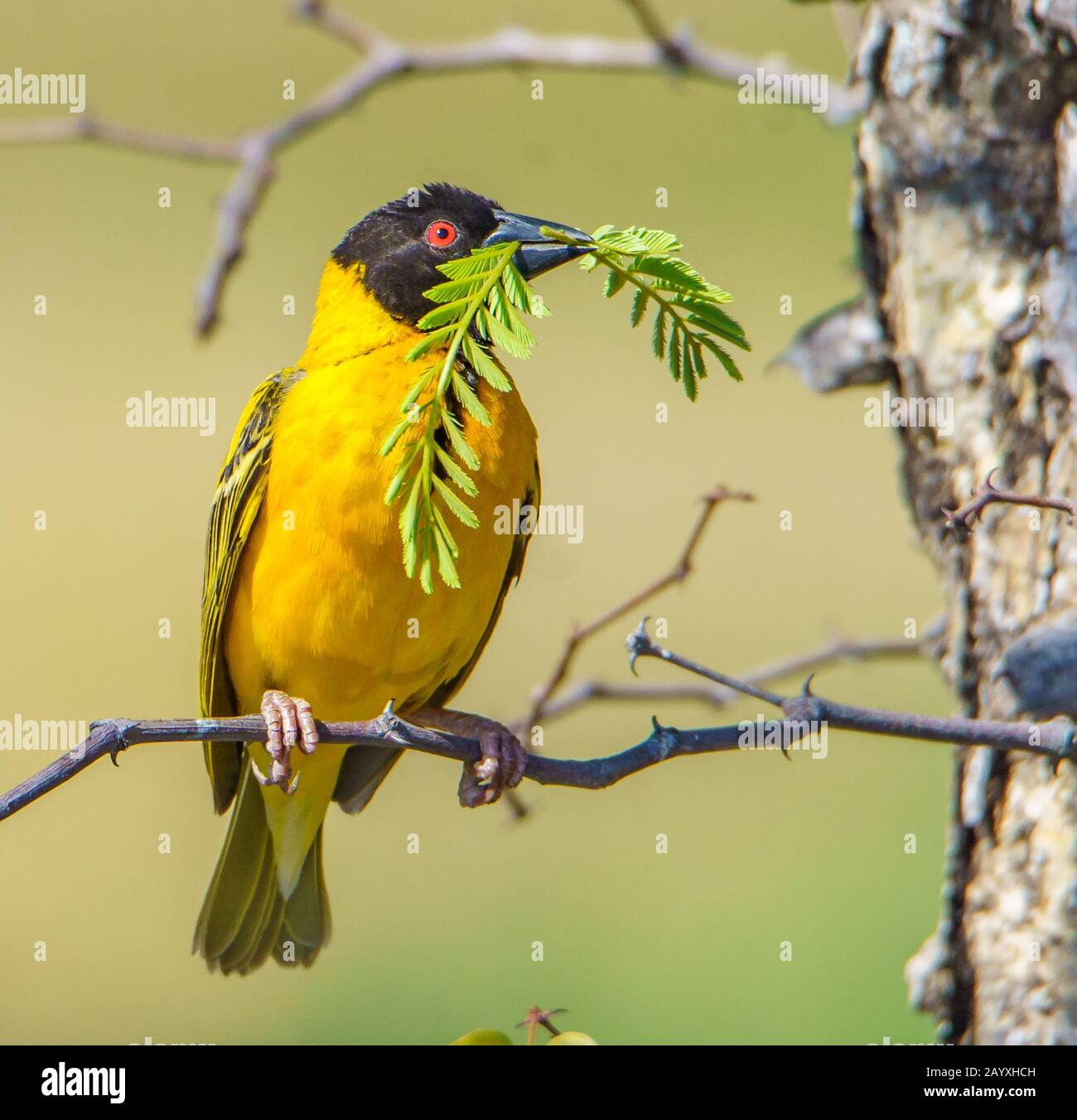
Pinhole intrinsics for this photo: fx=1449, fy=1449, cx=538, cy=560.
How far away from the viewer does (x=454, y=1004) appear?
6332 millimetres

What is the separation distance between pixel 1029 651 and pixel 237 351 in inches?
317

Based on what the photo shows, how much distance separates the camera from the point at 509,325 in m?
2.62

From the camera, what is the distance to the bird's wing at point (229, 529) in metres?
3.93

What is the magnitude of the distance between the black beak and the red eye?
0.38 ft

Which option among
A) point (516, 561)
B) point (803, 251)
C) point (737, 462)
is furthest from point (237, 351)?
point (516, 561)

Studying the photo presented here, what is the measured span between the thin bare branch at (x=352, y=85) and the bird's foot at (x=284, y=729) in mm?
985

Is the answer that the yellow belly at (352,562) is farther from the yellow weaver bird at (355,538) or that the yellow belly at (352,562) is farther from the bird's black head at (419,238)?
the bird's black head at (419,238)

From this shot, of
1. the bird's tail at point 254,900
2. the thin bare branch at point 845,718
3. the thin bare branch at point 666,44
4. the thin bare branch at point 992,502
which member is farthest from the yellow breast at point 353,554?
the thin bare branch at point 992,502

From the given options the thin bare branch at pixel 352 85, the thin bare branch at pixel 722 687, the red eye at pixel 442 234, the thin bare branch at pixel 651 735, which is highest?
the thin bare branch at pixel 352 85

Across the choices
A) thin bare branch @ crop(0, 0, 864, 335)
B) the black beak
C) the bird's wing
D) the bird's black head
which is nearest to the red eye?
the bird's black head

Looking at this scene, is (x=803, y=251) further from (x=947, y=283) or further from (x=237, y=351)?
(x=947, y=283)

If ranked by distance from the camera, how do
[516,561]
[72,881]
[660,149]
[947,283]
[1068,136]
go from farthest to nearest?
[660,149]
[72,881]
[516,561]
[947,283]
[1068,136]

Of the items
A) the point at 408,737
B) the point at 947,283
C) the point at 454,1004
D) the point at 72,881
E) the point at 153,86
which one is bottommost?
the point at 454,1004

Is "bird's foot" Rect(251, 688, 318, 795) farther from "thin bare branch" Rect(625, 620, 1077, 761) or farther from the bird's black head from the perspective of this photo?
"thin bare branch" Rect(625, 620, 1077, 761)
